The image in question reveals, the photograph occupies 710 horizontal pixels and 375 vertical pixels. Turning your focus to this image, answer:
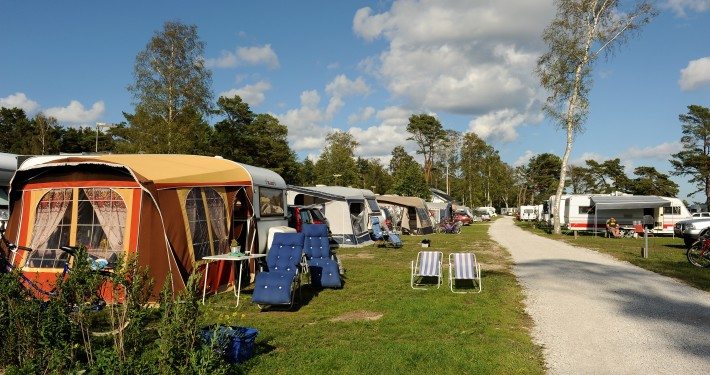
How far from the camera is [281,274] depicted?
8102 mm

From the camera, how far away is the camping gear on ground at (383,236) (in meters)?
19.2

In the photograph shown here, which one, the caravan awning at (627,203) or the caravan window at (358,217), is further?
the caravan awning at (627,203)

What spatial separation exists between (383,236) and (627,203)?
15.4m

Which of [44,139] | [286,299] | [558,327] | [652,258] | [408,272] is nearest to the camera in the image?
[558,327]

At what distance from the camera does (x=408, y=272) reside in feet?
39.4

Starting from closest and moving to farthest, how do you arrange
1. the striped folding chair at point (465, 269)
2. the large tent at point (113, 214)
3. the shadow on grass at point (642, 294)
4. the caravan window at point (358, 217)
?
the shadow on grass at point (642, 294) < the large tent at point (113, 214) < the striped folding chair at point (465, 269) < the caravan window at point (358, 217)

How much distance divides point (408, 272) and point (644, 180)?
56742 mm

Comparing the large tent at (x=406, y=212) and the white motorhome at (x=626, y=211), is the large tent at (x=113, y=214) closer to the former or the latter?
the large tent at (x=406, y=212)

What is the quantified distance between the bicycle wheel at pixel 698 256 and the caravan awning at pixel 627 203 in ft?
48.4

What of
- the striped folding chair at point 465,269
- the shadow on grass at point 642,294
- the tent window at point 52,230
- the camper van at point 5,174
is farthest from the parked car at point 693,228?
the camper van at point 5,174

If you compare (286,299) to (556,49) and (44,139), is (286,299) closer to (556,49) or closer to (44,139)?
(556,49)

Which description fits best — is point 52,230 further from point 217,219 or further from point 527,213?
point 527,213

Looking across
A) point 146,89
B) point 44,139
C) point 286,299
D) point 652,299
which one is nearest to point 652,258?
point 652,299

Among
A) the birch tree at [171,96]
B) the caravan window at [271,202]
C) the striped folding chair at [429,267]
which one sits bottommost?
the striped folding chair at [429,267]
